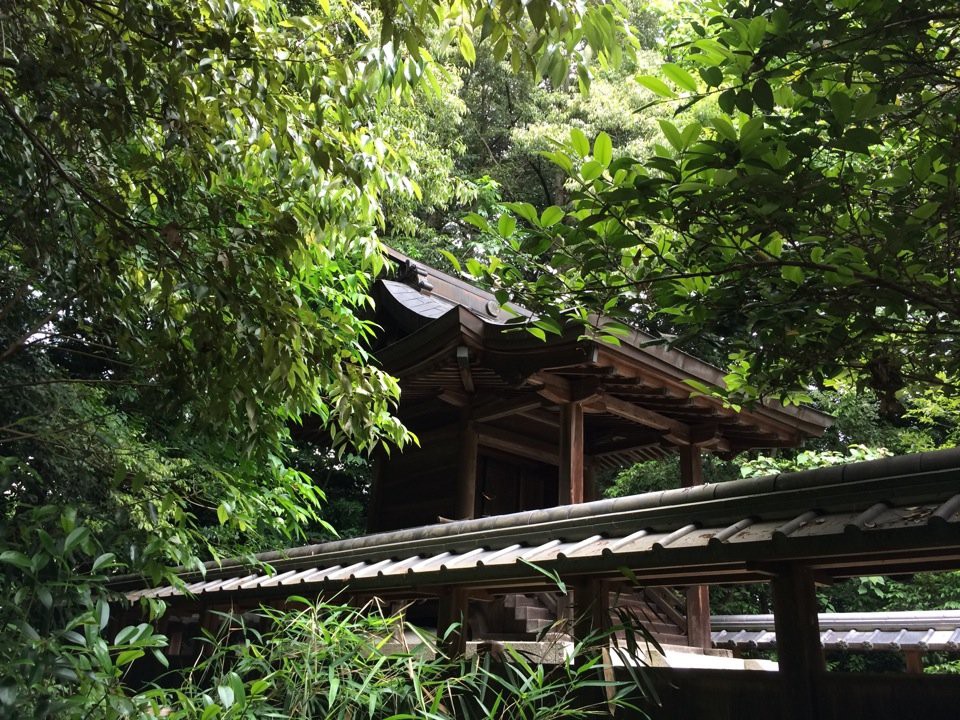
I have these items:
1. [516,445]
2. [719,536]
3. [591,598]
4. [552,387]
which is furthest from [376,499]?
[719,536]

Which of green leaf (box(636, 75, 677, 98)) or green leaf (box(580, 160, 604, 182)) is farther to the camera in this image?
green leaf (box(580, 160, 604, 182))

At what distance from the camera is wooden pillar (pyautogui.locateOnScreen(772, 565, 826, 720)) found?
2.74 meters

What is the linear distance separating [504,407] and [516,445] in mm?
1267

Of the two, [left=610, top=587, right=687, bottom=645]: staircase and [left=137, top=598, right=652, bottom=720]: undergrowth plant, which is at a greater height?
[left=610, top=587, right=687, bottom=645]: staircase

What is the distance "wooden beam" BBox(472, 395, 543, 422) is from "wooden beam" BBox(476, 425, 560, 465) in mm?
253

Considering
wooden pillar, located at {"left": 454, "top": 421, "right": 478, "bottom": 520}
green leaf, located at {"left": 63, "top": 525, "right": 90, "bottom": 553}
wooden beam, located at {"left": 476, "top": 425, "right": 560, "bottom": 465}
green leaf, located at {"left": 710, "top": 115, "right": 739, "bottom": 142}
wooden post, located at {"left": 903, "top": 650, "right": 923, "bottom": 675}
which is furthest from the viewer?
wooden post, located at {"left": 903, "top": 650, "right": 923, "bottom": 675}

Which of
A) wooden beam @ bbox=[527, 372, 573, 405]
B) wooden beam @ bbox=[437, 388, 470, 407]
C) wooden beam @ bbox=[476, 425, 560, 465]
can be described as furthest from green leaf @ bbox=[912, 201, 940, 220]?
wooden beam @ bbox=[476, 425, 560, 465]

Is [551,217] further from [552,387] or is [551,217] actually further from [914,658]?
[914,658]

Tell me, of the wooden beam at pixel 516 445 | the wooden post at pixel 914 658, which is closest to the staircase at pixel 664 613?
the wooden beam at pixel 516 445

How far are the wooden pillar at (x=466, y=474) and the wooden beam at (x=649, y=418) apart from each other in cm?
141

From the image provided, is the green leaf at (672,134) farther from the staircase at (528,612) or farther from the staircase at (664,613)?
the staircase at (664,613)

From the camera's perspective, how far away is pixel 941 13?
189 cm

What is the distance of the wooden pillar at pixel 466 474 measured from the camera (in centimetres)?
700

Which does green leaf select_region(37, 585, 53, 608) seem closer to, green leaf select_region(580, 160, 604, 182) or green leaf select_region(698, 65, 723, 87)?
green leaf select_region(580, 160, 604, 182)
